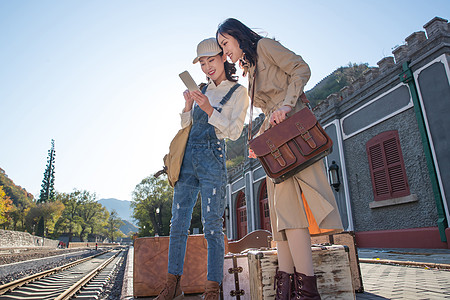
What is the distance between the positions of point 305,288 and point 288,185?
56 centimetres

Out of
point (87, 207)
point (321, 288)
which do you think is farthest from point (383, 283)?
point (87, 207)

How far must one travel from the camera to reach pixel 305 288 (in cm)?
147

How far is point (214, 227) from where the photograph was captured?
205 centimetres

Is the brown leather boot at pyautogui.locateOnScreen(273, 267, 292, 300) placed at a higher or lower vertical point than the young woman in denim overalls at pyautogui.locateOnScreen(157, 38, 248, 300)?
lower

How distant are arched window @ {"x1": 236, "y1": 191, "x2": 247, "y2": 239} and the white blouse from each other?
17712 millimetres

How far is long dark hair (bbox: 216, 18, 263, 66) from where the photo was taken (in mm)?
2059

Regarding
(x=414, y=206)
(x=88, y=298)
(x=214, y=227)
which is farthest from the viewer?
(x=414, y=206)

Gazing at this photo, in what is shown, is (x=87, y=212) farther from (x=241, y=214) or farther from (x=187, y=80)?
(x=187, y=80)

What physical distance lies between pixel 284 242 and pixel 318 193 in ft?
1.18

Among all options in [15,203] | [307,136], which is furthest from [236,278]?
[15,203]

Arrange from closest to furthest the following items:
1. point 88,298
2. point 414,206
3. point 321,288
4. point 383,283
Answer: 1. point 321,288
2. point 383,283
3. point 88,298
4. point 414,206

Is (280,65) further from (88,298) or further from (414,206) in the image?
(414,206)

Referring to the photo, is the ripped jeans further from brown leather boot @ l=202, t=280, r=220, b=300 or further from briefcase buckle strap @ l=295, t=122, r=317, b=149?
briefcase buckle strap @ l=295, t=122, r=317, b=149

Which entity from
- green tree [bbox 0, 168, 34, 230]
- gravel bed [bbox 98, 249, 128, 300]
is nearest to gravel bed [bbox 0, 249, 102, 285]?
gravel bed [bbox 98, 249, 128, 300]
